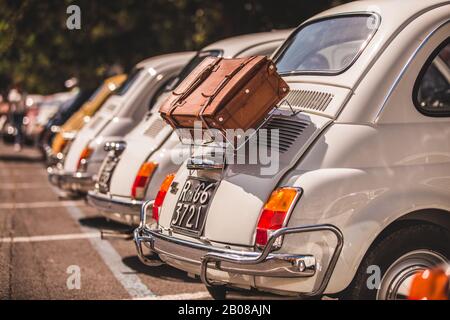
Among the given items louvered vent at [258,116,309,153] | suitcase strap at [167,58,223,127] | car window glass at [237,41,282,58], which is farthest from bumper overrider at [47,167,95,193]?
louvered vent at [258,116,309,153]

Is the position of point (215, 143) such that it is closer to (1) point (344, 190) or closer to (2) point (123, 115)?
(1) point (344, 190)

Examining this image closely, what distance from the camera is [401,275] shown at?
13.7 feet

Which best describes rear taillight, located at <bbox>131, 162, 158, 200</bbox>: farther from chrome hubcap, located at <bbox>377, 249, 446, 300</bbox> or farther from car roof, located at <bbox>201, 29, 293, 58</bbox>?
chrome hubcap, located at <bbox>377, 249, 446, 300</bbox>

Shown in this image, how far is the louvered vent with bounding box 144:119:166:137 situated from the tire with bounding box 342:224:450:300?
11.8 feet

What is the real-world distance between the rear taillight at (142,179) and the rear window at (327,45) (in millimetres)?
1810

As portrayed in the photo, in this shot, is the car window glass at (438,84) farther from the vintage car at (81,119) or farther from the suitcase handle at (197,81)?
the vintage car at (81,119)

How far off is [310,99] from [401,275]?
126 cm

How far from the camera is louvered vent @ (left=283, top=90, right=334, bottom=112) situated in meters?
4.52

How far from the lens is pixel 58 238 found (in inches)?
340

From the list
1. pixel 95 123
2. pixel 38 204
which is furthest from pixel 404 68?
pixel 38 204

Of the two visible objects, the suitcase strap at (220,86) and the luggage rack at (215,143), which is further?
the luggage rack at (215,143)

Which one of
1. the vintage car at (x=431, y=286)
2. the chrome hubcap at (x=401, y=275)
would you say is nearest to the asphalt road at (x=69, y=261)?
the chrome hubcap at (x=401, y=275)

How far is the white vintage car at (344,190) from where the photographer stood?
13.2 ft
